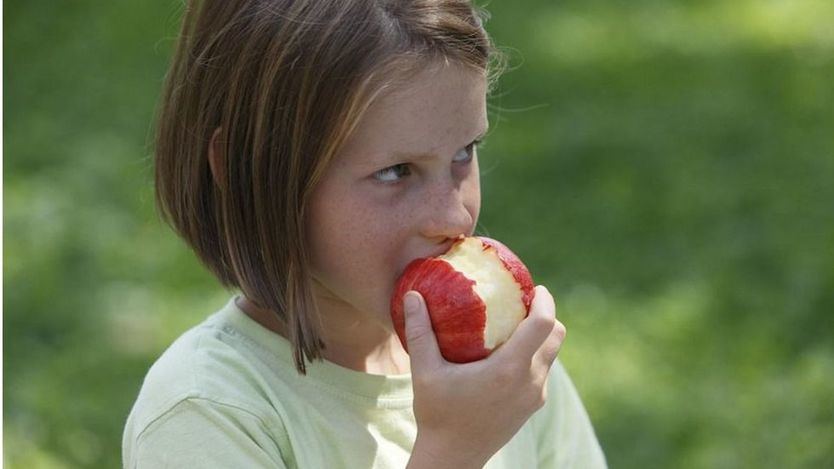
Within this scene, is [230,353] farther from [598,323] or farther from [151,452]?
[598,323]

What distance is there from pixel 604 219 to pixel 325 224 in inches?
116

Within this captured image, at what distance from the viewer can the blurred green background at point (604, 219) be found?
12.2 feet

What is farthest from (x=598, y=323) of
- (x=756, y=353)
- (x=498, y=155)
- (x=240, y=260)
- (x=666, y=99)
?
(x=240, y=260)

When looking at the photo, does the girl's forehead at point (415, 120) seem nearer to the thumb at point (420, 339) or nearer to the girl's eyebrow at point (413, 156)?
the girl's eyebrow at point (413, 156)

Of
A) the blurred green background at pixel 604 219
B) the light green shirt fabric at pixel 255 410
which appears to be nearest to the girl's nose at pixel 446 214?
the light green shirt fabric at pixel 255 410

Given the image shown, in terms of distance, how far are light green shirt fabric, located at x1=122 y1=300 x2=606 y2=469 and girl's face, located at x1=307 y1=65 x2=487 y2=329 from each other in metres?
Answer: 0.15

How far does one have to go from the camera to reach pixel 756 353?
3.93 m

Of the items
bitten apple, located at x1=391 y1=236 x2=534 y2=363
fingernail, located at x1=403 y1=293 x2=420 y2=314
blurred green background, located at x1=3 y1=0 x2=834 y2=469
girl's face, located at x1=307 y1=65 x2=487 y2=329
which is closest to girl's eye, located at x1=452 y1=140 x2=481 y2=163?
girl's face, located at x1=307 y1=65 x2=487 y2=329


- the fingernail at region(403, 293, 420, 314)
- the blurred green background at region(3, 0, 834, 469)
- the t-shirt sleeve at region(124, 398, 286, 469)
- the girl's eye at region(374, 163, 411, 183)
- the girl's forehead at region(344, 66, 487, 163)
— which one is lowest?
the blurred green background at region(3, 0, 834, 469)

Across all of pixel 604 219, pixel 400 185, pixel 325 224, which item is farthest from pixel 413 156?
pixel 604 219

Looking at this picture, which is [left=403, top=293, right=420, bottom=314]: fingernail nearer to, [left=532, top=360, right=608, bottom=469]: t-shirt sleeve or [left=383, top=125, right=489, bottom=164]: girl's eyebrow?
[left=383, top=125, right=489, bottom=164]: girl's eyebrow

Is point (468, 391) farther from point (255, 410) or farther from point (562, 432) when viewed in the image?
point (562, 432)

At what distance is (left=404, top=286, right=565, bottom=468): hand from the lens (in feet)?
6.15

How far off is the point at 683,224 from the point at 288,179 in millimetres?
2943
